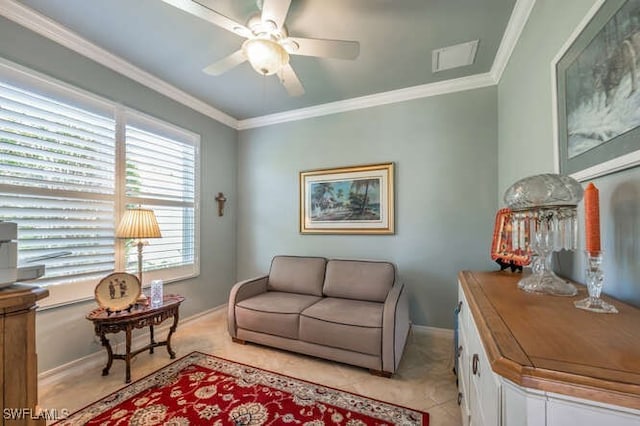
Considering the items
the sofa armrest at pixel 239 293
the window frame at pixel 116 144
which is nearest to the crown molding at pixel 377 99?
the window frame at pixel 116 144

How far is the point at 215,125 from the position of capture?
11.7 feet

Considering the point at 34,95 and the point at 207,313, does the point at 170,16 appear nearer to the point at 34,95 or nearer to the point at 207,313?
the point at 34,95

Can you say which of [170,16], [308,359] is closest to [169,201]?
[170,16]

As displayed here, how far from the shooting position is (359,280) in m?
2.74

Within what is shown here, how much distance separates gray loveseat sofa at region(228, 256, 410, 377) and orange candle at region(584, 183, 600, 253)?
139 cm

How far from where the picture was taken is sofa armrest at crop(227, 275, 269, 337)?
8.65 ft

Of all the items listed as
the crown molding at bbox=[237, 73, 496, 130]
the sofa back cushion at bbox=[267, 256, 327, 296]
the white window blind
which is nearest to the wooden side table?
the white window blind

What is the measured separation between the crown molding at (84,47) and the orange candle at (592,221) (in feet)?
11.1

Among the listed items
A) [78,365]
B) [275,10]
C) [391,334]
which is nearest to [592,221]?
[391,334]

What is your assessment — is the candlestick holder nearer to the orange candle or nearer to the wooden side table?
the orange candle

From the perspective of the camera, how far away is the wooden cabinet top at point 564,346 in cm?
47

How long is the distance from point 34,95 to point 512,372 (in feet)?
10.3

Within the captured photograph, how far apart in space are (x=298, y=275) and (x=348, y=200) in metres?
1.06

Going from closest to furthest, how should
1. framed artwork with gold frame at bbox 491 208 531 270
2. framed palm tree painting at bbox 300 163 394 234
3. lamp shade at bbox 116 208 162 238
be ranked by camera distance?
framed artwork with gold frame at bbox 491 208 531 270
lamp shade at bbox 116 208 162 238
framed palm tree painting at bbox 300 163 394 234
